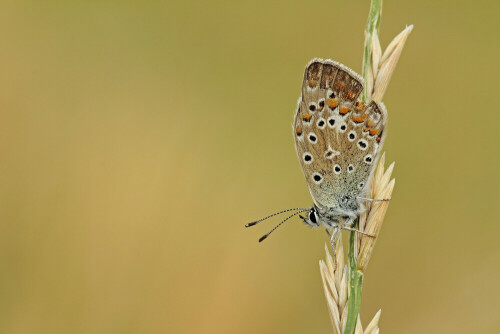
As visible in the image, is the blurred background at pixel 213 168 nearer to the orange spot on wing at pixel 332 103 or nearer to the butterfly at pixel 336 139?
the butterfly at pixel 336 139

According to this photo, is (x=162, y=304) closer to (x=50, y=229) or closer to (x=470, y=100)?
(x=50, y=229)

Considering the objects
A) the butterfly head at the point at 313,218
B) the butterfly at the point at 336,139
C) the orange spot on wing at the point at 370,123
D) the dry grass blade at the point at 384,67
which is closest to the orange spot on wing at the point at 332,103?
the butterfly at the point at 336,139

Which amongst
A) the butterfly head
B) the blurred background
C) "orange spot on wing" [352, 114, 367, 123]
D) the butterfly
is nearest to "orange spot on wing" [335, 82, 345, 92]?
the butterfly

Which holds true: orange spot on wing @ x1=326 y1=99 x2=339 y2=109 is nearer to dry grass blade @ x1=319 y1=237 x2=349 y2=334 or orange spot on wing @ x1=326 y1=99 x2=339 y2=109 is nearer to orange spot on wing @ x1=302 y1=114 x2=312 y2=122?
orange spot on wing @ x1=302 y1=114 x2=312 y2=122

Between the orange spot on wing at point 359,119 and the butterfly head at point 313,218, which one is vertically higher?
the orange spot on wing at point 359,119

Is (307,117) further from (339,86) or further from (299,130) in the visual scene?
(339,86)

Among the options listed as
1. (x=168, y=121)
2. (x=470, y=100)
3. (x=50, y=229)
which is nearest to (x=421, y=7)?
(x=470, y=100)

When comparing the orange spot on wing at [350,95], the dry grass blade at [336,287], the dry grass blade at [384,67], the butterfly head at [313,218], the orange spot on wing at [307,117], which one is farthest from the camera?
the butterfly head at [313,218]
